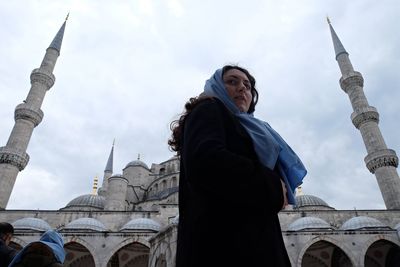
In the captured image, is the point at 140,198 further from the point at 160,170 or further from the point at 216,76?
the point at 216,76

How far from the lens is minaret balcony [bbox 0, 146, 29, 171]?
19562 millimetres

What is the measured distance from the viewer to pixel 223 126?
156 cm

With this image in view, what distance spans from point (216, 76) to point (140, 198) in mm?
28399

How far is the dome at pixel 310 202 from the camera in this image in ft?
84.7

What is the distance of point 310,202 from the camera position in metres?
26.7

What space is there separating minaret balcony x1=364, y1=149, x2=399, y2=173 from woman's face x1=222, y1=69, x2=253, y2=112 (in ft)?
68.0

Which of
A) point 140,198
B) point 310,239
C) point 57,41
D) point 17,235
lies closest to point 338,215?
point 310,239

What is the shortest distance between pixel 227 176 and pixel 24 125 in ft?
74.1

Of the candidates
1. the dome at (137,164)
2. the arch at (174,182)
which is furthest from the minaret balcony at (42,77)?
the arch at (174,182)

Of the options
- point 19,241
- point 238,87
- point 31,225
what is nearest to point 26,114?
point 31,225

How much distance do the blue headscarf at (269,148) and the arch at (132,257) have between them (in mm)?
18922

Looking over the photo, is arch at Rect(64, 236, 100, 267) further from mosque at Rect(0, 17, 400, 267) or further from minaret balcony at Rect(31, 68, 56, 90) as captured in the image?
minaret balcony at Rect(31, 68, 56, 90)

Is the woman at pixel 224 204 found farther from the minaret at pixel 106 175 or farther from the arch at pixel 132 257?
the minaret at pixel 106 175

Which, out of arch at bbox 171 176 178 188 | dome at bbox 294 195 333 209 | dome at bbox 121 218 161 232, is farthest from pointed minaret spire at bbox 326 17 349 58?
dome at bbox 121 218 161 232
